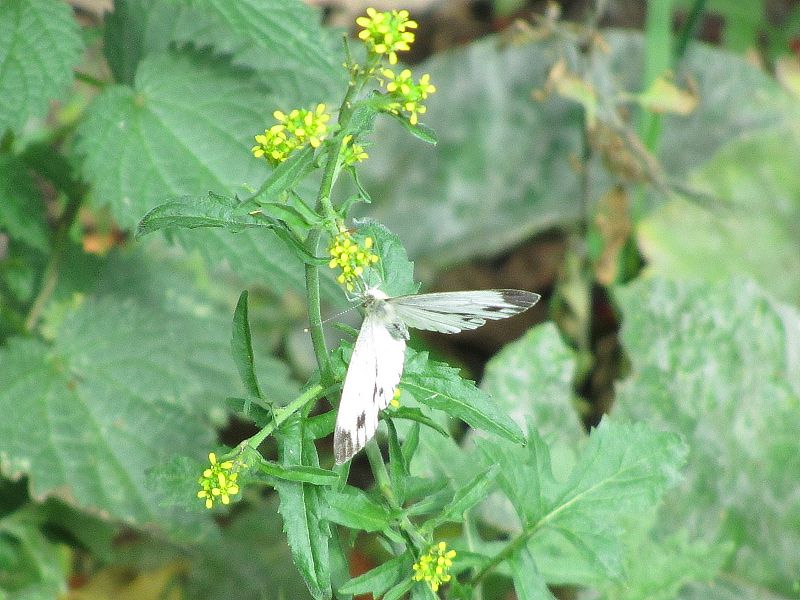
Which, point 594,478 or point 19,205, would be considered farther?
point 19,205

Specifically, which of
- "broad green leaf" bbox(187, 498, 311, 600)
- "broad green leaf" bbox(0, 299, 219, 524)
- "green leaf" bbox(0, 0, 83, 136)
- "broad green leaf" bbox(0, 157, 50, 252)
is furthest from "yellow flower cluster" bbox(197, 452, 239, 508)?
"broad green leaf" bbox(187, 498, 311, 600)

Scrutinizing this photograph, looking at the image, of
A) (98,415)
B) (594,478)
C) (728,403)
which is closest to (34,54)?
(98,415)

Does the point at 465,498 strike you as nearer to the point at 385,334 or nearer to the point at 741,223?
the point at 385,334

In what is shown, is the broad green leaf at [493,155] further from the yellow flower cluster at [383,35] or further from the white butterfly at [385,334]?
the yellow flower cluster at [383,35]

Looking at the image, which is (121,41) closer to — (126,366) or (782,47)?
(126,366)

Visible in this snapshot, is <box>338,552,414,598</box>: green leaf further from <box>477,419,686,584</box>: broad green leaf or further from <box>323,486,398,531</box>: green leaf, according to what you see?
<box>477,419,686,584</box>: broad green leaf

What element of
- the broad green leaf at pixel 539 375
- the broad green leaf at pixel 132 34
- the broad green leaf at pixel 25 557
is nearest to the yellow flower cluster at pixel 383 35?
the broad green leaf at pixel 132 34
